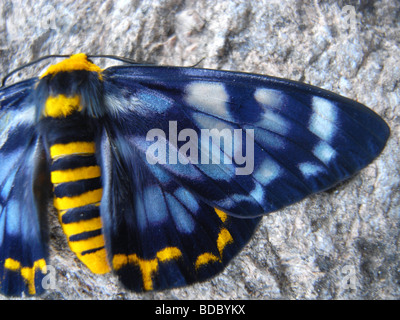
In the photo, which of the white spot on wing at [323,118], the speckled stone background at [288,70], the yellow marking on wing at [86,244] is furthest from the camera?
the speckled stone background at [288,70]

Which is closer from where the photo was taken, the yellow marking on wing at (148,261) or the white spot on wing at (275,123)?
the white spot on wing at (275,123)

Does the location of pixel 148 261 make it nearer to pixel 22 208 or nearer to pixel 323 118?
pixel 22 208

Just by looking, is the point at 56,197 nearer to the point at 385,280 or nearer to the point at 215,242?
the point at 215,242

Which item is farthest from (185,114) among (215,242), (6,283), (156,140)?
(6,283)

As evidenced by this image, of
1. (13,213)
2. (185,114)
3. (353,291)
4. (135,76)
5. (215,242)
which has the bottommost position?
(353,291)

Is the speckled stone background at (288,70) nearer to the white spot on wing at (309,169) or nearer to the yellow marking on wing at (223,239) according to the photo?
the yellow marking on wing at (223,239)

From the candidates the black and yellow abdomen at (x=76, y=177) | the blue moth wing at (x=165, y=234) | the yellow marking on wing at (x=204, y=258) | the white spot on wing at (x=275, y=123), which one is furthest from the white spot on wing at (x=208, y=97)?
the yellow marking on wing at (x=204, y=258)
